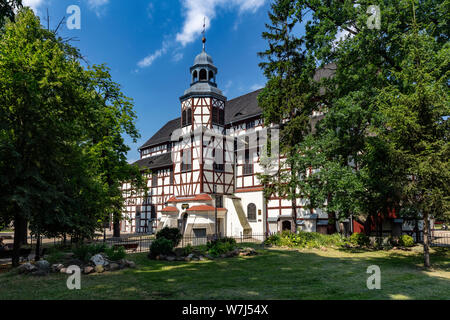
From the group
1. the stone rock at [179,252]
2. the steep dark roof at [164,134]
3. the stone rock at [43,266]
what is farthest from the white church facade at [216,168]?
the stone rock at [43,266]

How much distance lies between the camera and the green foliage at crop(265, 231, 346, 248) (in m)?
19.1

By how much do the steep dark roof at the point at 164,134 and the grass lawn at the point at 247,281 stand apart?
30.0 m

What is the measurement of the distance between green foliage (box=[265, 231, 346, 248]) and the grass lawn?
14.6ft

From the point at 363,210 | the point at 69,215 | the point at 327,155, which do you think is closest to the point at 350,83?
the point at 327,155

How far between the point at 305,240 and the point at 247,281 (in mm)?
10791

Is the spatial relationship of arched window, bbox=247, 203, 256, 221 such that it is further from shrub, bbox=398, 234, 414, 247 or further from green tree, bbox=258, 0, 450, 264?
shrub, bbox=398, 234, 414, 247

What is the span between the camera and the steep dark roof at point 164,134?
4300cm

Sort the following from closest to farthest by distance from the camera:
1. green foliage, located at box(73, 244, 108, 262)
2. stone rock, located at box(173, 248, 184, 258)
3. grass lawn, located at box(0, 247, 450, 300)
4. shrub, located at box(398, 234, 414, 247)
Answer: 1. grass lawn, located at box(0, 247, 450, 300)
2. green foliage, located at box(73, 244, 108, 262)
3. stone rock, located at box(173, 248, 184, 258)
4. shrub, located at box(398, 234, 414, 247)

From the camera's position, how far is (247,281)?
9.84 meters

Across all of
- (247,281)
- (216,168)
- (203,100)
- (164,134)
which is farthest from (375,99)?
(164,134)

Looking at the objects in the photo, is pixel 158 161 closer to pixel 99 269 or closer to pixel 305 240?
pixel 305 240

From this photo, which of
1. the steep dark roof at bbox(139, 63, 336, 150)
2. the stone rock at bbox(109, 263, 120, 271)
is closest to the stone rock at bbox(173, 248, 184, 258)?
the stone rock at bbox(109, 263, 120, 271)

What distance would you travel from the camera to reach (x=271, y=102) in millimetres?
21906

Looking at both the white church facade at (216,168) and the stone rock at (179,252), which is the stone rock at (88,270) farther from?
the white church facade at (216,168)
